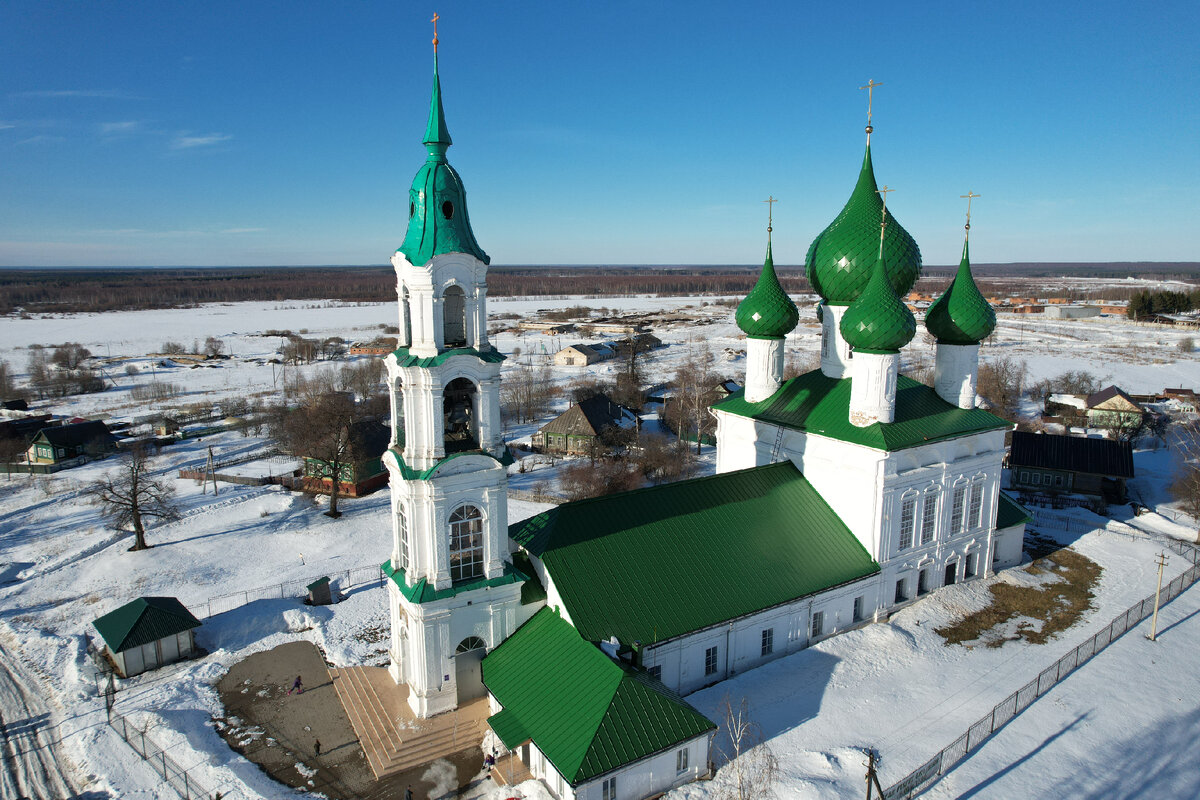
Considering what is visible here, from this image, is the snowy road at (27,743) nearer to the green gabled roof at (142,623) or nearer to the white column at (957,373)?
the green gabled roof at (142,623)

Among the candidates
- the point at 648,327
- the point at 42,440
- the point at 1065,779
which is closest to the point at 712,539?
the point at 1065,779

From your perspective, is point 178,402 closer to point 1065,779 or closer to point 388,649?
point 388,649

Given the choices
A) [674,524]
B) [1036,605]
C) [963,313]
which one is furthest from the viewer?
[963,313]

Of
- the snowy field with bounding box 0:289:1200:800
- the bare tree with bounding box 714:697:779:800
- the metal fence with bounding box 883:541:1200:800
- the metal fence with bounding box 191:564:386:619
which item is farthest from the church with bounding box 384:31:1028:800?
the metal fence with bounding box 191:564:386:619

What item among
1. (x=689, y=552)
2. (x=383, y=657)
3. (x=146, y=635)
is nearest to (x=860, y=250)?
(x=689, y=552)

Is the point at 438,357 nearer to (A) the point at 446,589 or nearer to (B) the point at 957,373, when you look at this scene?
(A) the point at 446,589

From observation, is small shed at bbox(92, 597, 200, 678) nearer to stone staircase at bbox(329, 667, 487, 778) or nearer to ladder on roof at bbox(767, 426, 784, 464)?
stone staircase at bbox(329, 667, 487, 778)
